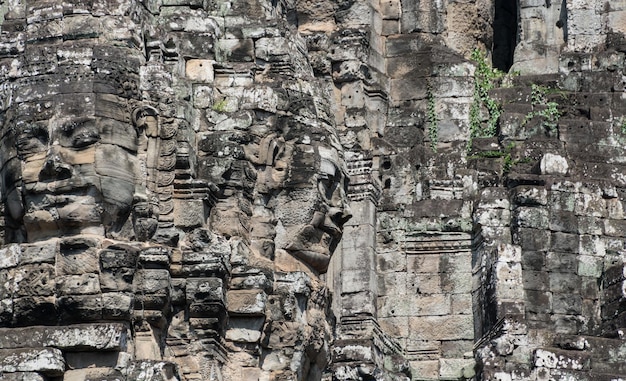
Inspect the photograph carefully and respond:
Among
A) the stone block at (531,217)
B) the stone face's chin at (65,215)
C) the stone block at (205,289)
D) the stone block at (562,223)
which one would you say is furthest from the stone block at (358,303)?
the stone face's chin at (65,215)

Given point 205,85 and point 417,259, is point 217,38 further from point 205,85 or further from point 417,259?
point 417,259

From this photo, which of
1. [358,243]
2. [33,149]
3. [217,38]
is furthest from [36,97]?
[358,243]

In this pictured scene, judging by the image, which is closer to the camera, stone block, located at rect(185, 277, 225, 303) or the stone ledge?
the stone ledge

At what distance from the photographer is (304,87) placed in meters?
44.1

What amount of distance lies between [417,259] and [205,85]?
33.8 feet

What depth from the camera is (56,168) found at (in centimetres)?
4109

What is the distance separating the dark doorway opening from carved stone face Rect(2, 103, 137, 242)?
20.8 m

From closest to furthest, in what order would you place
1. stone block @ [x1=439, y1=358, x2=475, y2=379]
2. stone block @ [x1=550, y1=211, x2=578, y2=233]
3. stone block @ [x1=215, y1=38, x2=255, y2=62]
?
1. stone block @ [x1=215, y1=38, x2=255, y2=62]
2. stone block @ [x1=439, y1=358, x2=475, y2=379]
3. stone block @ [x1=550, y1=211, x2=578, y2=233]

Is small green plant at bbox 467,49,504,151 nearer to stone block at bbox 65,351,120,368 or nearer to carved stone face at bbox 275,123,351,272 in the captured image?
carved stone face at bbox 275,123,351,272

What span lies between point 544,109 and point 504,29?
6.68 meters

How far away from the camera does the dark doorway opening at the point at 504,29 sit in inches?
2415

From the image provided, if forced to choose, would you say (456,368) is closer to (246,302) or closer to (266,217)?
(266,217)

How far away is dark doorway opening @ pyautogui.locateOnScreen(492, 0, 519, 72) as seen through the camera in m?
61.3

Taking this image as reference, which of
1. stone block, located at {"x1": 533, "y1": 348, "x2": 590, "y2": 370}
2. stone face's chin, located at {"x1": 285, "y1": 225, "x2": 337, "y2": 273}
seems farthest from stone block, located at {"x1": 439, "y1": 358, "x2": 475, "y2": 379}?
stone face's chin, located at {"x1": 285, "y1": 225, "x2": 337, "y2": 273}
